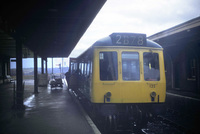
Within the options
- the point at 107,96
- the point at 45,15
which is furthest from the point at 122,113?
the point at 45,15

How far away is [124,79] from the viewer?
6.79 meters

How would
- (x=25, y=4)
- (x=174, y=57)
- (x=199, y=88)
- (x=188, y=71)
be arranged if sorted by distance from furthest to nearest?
(x=174, y=57), (x=188, y=71), (x=199, y=88), (x=25, y=4)

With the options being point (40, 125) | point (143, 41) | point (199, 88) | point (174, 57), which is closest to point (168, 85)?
point (174, 57)

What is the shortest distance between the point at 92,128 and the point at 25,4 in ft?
15.4

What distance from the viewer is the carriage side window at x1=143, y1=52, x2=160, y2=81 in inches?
275

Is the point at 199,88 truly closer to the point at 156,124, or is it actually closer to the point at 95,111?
the point at 156,124

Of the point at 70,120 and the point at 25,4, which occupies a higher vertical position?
the point at 25,4

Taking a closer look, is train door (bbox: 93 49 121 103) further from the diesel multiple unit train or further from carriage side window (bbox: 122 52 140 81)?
carriage side window (bbox: 122 52 140 81)

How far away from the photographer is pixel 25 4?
731 centimetres

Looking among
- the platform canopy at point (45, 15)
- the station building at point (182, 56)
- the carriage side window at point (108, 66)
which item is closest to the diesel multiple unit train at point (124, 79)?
the carriage side window at point (108, 66)

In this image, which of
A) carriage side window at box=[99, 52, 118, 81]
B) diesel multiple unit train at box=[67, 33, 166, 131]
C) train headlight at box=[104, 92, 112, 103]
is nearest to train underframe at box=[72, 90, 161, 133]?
diesel multiple unit train at box=[67, 33, 166, 131]

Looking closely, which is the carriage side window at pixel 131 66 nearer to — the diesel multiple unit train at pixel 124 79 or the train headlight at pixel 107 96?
the diesel multiple unit train at pixel 124 79

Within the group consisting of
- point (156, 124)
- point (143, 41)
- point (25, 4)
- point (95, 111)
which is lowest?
point (156, 124)

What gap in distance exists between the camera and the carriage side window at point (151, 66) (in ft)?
22.9
